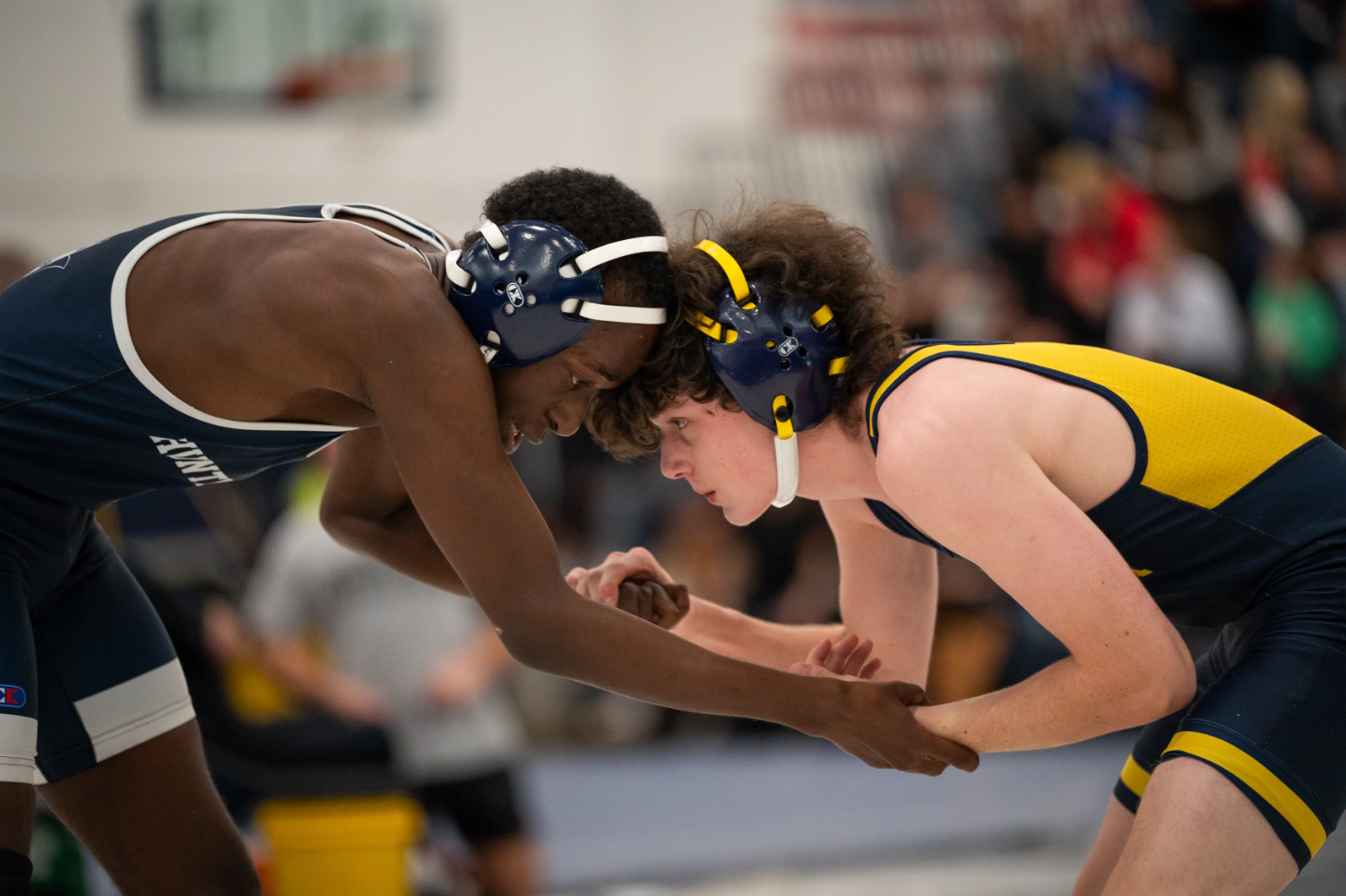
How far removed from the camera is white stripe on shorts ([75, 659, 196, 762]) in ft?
8.41

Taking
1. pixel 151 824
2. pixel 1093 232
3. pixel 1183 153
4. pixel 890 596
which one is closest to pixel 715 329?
pixel 890 596

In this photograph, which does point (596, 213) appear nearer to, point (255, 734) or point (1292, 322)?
point (255, 734)

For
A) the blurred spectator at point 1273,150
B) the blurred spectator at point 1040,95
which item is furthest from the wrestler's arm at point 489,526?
the blurred spectator at point 1040,95

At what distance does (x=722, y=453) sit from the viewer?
2611 millimetres

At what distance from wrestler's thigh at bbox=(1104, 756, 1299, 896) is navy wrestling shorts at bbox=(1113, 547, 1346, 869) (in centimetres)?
3

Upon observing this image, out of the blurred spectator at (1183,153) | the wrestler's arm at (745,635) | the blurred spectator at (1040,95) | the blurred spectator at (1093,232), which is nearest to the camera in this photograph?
the wrestler's arm at (745,635)

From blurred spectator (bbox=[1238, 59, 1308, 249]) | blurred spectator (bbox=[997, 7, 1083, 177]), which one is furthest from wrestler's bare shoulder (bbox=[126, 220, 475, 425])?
blurred spectator (bbox=[997, 7, 1083, 177])

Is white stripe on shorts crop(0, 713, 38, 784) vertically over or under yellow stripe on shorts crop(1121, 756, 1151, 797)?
over

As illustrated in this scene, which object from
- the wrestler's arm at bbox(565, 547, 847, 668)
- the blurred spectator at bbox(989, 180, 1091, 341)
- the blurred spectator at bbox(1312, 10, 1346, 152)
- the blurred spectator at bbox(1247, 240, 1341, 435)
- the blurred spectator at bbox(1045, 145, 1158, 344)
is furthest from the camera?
the blurred spectator at bbox(1312, 10, 1346, 152)

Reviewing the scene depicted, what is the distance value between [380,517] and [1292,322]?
7487mm

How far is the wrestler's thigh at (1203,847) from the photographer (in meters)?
2.06

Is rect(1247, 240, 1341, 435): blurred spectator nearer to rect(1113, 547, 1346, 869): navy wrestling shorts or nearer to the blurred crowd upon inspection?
the blurred crowd

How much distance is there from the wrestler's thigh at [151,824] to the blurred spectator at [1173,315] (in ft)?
21.6

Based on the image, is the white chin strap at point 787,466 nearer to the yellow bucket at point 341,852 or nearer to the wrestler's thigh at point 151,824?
the wrestler's thigh at point 151,824
